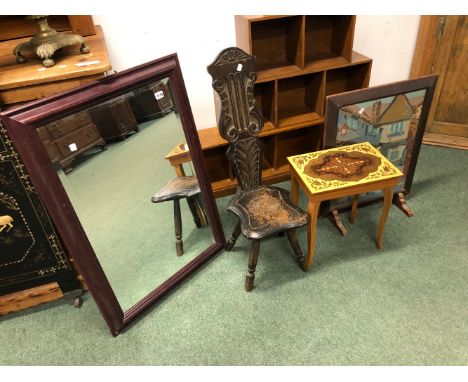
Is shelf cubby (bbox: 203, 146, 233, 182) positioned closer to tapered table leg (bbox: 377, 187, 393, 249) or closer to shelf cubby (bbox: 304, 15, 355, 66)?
shelf cubby (bbox: 304, 15, 355, 66)

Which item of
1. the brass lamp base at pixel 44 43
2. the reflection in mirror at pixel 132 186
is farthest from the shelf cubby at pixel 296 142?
the brass lamp base at pixel 44 43

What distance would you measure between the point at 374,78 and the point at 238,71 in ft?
5.29

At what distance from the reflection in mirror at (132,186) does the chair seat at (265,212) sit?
1.01 ft

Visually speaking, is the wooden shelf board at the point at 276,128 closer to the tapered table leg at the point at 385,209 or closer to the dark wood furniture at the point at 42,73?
the tapered table leg at the point at 385,209

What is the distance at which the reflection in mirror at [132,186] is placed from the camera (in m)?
1.55

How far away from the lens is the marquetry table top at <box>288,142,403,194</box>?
6.16ft

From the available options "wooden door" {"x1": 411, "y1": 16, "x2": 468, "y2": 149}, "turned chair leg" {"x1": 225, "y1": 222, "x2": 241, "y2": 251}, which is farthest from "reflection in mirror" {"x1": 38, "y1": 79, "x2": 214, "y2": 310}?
"wooden door" {"x1": 411, "y1": 16, "x2": 468, "y2": 149}

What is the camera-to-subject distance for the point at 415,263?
2100mm

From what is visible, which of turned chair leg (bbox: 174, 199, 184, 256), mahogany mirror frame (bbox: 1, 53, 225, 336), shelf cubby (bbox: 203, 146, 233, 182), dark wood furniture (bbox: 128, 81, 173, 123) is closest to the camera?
mahogany mirror frame (bbox: 1, 53, 225, 336)

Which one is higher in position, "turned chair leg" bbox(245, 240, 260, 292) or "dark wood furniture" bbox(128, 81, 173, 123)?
"dark wood furniture" bbox(128, 81, 173, 123)

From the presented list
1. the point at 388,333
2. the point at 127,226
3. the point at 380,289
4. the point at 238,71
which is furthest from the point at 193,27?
the point at 388,333

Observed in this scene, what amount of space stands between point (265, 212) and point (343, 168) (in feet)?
1.64

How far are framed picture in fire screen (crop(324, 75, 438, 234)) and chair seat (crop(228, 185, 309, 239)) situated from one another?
481 millimetres

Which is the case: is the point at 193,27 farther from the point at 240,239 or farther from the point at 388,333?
the point at 388,333
